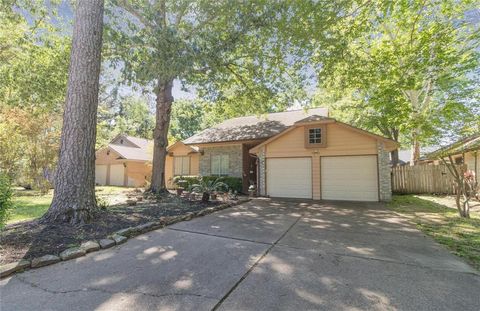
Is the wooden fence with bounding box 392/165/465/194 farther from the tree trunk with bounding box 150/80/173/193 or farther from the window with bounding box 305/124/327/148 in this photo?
the tree trunk with bounding box 150/80/173/193

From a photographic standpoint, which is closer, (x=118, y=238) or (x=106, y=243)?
(x=106, y=243)

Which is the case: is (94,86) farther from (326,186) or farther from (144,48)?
(326,186)

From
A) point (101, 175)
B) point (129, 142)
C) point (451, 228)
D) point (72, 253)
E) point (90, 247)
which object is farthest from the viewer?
point (129, 142)

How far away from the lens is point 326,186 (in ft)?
36.5

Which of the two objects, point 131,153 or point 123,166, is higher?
point 131,153

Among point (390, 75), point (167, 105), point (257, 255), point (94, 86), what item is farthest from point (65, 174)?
point (390, 75)

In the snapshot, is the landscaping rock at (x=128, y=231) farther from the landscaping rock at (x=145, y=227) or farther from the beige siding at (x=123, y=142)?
the beige siding at (x=123, y=142)

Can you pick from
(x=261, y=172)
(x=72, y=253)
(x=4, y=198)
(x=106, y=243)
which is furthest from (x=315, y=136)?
(x=4, y=198)

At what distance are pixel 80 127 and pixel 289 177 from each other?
9251mm

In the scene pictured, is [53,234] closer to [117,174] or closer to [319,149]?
[319,149]

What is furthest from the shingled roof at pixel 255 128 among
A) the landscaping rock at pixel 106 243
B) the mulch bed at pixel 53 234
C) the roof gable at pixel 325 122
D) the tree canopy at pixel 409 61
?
the landscaping rock at pixel 106 243

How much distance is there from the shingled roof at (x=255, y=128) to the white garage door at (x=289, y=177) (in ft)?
6.63

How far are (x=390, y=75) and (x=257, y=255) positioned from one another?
10.2m

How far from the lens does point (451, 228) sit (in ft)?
19.4
